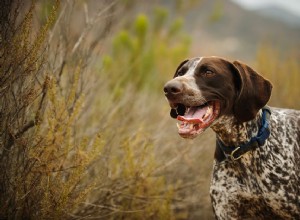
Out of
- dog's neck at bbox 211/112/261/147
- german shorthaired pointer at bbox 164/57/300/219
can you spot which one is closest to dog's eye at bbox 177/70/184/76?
german shorthaired pointer at bbox 164/57/300/219

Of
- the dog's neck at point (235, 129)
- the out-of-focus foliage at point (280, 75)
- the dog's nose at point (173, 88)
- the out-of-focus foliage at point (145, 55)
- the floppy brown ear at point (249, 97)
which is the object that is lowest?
the out-of-focus foliage at point (280, 75)

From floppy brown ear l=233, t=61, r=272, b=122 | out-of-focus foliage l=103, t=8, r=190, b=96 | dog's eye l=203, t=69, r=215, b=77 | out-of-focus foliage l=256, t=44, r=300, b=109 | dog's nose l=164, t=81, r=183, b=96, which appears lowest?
out-of-focus foliage l=256, t=44, r=300, b=109

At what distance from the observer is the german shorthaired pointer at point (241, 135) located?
10.2 feet

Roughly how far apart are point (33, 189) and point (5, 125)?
1.62 feet

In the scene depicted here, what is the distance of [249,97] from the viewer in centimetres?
317

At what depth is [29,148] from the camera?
315 cm

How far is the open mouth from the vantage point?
3.05m

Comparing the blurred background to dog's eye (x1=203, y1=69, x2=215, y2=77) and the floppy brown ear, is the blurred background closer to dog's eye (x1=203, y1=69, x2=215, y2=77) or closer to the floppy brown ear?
dog's eye (x1=203, y1=69, x2=215, y2=77)

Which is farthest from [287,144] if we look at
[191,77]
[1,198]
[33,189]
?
[1,198]

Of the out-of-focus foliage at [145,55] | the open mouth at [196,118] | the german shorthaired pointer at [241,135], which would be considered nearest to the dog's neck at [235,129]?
the german shorthaired pointer at [241,135]

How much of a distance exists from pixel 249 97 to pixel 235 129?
0.87 feet

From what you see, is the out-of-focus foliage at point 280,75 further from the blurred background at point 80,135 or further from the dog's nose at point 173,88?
the dog's nose at point 173,88

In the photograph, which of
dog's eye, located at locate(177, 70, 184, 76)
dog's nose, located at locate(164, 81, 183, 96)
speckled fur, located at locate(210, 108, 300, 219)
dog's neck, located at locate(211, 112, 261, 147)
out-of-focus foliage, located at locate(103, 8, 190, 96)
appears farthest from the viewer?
out-of-focus foliage, located at locate(103, 8, 190, 96)

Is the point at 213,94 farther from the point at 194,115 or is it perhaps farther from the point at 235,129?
the point at 235,129
